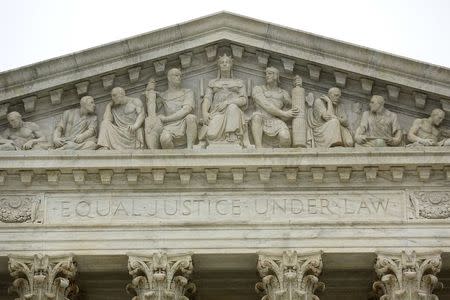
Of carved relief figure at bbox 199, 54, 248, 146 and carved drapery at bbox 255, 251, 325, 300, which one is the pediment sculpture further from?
carved drapery at bbox 255, 251, 325, 300

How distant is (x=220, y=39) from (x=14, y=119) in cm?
478

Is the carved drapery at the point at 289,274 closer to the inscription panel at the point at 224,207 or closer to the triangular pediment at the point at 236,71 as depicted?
the inscription panel at the point at 224,207

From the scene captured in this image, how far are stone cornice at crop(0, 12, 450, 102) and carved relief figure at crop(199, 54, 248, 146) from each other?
742mm

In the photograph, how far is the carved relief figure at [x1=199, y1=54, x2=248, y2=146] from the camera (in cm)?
3697

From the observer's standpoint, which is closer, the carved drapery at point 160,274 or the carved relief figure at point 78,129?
the carved drapery at point 160,274

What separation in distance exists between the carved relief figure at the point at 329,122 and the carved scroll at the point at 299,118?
0.65ft

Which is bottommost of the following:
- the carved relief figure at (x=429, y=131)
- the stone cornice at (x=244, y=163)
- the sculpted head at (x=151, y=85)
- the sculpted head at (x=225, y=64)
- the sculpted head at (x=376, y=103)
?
the stone cornice at (x=244, y=163)

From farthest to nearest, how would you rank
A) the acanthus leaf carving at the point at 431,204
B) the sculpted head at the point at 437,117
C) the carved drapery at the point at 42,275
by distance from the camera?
the sculpted head at the point at 437,117, the acanthus leaf carving at the point at 431,204, the carved drapery at the point at 42,275

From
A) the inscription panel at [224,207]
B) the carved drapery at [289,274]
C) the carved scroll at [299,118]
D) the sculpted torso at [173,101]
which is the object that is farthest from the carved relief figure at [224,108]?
the carved drapery at [289,274]

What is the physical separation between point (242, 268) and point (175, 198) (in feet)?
6.75

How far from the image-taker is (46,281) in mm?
35844

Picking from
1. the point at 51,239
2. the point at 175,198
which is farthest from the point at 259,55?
the point at 51,239

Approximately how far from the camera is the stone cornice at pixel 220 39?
123ft

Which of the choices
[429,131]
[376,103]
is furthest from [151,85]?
[429,131]
